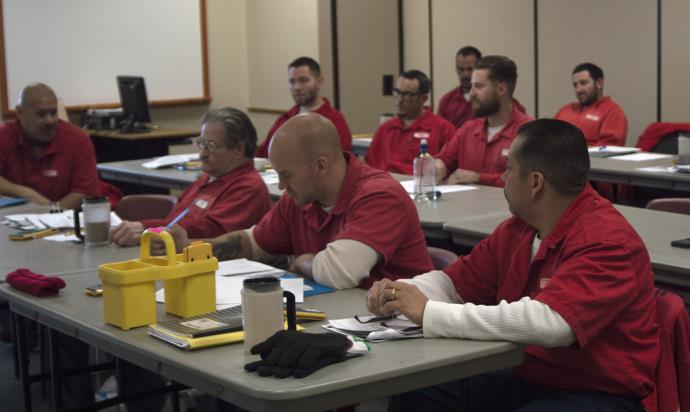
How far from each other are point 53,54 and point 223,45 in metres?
2.03

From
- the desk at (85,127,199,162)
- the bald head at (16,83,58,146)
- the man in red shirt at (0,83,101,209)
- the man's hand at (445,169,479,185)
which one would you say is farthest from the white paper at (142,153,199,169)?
the desk at (85,127,199,162)

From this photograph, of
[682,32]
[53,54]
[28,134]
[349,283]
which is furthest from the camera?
[53,54]

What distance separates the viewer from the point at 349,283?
279 cm

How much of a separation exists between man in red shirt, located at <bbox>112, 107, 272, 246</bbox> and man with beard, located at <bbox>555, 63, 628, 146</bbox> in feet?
13.0

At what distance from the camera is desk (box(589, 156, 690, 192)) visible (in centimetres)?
516

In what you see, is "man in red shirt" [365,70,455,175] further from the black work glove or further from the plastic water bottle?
the black work glove

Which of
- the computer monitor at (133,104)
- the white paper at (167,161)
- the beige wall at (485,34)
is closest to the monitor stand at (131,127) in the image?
the computer monitor at (133,104)

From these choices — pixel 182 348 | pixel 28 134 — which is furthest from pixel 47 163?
pixel 182 348

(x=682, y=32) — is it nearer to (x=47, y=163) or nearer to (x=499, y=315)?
(x=47, y=163)

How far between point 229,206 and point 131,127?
5.29 metres

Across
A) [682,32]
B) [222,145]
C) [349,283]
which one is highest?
[682,32]

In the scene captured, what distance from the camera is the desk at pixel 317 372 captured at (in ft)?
6.07

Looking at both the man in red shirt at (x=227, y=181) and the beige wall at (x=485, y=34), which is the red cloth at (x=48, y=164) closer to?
the man in red shirt at (x=227, y=181)

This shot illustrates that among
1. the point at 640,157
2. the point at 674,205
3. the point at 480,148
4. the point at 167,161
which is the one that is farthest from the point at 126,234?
the point at 640,157
